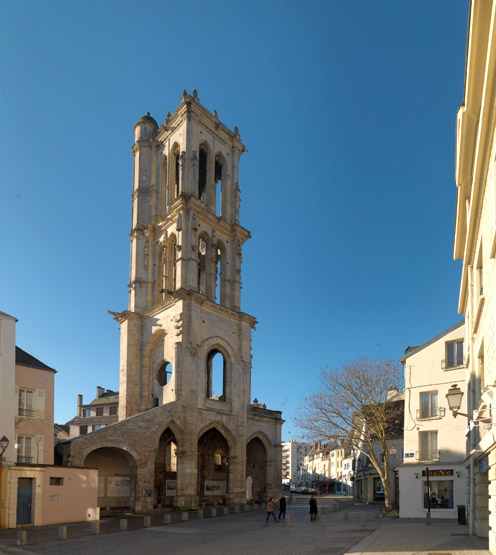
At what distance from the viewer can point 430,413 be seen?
91.7ft

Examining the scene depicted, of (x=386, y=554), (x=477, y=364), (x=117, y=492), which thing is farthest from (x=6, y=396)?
(x=477, y=364)

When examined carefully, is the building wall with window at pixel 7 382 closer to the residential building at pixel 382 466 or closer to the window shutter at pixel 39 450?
the window shutter at pixel 39 450

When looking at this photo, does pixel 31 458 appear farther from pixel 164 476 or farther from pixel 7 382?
pixel 164 476

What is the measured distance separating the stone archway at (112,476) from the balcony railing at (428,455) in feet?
54.1

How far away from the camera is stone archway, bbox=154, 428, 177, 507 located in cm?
3766

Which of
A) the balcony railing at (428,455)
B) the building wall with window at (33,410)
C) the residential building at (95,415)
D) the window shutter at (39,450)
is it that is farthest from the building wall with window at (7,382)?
the residential building at (95,415)

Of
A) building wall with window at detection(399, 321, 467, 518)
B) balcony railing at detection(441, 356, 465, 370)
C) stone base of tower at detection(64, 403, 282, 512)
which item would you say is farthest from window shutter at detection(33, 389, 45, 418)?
balcony railing at detection(441, 356, 465, 370)

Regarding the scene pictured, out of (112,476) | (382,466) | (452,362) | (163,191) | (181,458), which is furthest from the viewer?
(163,191)

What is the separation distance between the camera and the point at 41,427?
2684 cm

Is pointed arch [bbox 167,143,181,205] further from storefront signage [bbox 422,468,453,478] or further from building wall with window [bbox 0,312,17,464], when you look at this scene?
storefront signage [bbox 422,468,453,478]

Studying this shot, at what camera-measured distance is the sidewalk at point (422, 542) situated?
1402 cm

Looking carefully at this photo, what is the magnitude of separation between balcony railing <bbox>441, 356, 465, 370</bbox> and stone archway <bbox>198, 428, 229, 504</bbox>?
18.6 metres

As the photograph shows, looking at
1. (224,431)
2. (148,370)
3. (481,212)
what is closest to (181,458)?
(224,431)

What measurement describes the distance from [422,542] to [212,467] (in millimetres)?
27717
